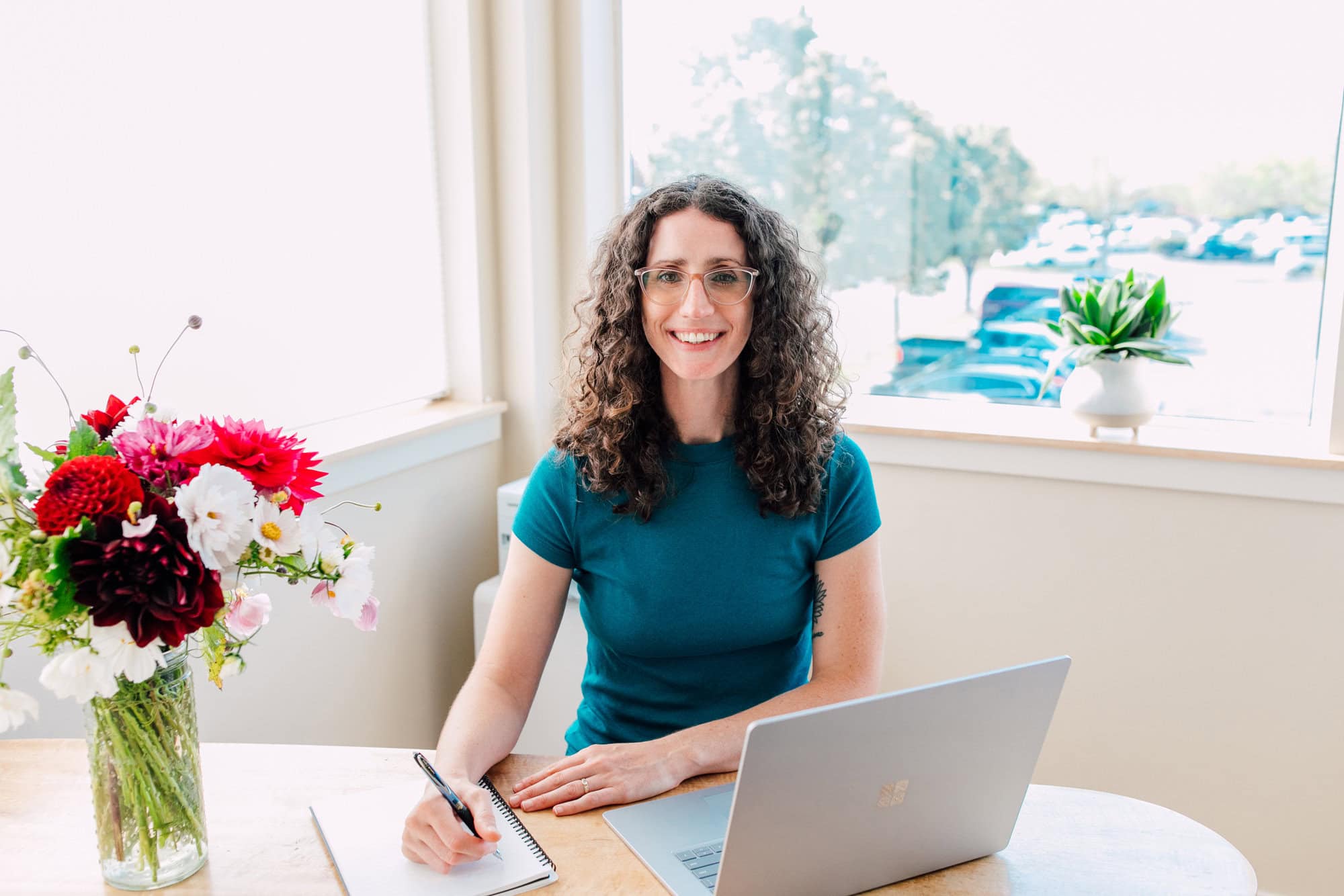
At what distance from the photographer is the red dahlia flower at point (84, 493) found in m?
0.87

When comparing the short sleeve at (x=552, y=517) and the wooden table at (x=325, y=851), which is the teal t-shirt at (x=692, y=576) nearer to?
the short sleeve at (x=552, y=517)

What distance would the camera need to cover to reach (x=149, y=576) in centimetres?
87

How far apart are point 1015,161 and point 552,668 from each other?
4.75ft

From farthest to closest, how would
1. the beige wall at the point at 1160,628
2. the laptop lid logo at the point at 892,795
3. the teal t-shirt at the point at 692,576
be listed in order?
the beige wall at the point at 1160,628, the teal t-shirt at the point at 692,576, the laptop lid logo at the point at 892,795

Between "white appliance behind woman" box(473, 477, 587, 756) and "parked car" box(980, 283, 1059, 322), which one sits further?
"parked car" box(980, 283, 1059, 322)

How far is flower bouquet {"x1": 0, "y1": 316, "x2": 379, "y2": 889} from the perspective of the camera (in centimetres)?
87

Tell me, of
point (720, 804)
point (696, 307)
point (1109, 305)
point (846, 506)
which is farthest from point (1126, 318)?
point (720, 804)

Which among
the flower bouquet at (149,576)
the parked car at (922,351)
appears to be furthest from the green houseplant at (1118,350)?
the flower bouquet at (149,576)

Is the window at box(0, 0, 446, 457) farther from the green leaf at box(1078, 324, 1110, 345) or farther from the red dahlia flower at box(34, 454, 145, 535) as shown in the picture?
the green leaf at box(1078, 324, 1110, 345)

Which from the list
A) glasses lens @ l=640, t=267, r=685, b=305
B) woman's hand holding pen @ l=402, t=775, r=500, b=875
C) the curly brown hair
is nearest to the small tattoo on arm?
the curly brown hair

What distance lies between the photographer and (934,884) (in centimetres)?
104

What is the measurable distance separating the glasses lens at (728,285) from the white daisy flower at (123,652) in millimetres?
870

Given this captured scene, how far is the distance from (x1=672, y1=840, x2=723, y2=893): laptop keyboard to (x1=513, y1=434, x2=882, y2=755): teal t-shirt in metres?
0.40

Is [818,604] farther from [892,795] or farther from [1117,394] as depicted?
[1117,394]
